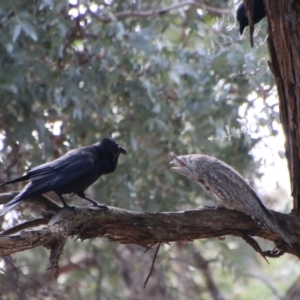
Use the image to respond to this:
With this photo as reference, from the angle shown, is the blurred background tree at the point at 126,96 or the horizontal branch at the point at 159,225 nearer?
the horizontal branch at the point at 159,225

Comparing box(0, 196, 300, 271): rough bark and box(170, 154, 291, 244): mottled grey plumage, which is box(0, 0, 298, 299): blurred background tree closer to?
box(170, 154, 291, 244): mottled grey plumage

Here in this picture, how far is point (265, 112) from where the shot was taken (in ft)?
21.6

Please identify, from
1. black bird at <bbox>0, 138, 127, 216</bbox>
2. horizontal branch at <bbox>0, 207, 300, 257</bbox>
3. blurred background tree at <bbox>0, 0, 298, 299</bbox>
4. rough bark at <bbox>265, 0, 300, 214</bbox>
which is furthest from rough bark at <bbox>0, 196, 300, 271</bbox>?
blurred background tree at <bbox>0, 0, 298, 299</bbox>

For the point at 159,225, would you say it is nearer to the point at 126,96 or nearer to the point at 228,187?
the point at 228,187

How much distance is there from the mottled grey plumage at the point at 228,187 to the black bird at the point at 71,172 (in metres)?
0.58

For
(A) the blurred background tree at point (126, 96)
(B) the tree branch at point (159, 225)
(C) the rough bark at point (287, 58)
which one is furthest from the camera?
(A) the blurred background tree at point (126, 96)

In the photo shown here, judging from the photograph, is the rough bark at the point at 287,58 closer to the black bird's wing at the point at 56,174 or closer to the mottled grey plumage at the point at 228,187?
the mottled grey plumage at the point at 228,187

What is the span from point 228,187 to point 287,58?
98 centimetres

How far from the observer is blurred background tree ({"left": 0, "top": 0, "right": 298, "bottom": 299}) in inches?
314

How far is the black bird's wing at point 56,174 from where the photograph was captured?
5.42m

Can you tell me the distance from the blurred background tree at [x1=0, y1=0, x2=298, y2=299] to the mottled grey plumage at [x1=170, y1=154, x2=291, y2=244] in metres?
1.67

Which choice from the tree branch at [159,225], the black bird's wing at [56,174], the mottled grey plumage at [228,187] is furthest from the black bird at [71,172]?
the mottled grey plumage at [228,187]

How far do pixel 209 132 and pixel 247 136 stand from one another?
8.89ft

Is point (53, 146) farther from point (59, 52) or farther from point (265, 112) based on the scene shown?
point (265, 112)
